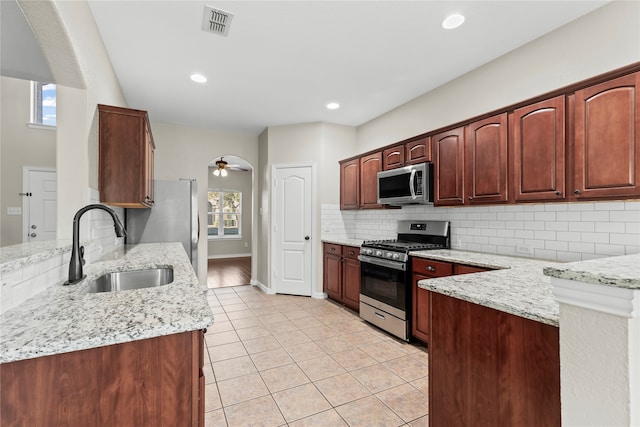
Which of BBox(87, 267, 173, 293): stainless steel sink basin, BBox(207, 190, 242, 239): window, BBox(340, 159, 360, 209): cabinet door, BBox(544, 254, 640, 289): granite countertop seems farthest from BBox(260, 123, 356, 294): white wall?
BBox(207, 190, 242, 239): window

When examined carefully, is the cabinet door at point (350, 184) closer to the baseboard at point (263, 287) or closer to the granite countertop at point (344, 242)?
the granite countertop at point (344, 242)

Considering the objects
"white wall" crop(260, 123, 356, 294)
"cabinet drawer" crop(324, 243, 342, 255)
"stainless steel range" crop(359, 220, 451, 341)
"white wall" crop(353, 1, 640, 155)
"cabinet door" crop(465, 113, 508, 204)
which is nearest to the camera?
"white wall" crop(353, 1, 640, 155)

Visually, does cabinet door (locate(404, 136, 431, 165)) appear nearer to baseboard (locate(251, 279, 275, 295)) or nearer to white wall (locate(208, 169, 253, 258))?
baseboard (locate(251, 279, 275, 295))

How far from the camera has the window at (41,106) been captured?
4359mm

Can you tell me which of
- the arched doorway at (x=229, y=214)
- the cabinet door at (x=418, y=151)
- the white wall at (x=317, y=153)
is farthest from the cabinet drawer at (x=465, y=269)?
the arched doorway at (x=229, y=214)

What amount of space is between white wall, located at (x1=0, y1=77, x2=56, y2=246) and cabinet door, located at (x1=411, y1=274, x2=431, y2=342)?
17.6ft

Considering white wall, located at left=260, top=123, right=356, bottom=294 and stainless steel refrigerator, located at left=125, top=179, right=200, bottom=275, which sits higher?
white wall, located at left=260, top=123, right=356, bottom=294

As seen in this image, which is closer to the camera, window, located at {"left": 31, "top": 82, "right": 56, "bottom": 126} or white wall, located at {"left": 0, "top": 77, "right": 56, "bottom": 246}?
white wall, located at {"left": 0, "top": 77, "right": 56, "bottom": 246}

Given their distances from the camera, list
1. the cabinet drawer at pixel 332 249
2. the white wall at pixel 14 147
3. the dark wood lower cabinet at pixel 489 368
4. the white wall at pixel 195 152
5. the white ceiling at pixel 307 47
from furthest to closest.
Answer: the white wall at pixel 195 152 < the cabinet drawer at pixel 332 249 < the white wall at pixel 14 147 < the white ceiling at pixel 307 47 < the dark wood lower cabinet at pixel 489 368

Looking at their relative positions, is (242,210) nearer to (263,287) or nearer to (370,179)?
(263,287)

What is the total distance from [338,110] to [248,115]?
Result: 1.34m

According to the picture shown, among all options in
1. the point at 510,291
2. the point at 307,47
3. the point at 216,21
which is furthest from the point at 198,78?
the point at 510,291

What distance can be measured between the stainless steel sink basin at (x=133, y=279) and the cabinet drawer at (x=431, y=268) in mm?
2155

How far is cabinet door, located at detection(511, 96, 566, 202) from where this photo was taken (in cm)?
213
